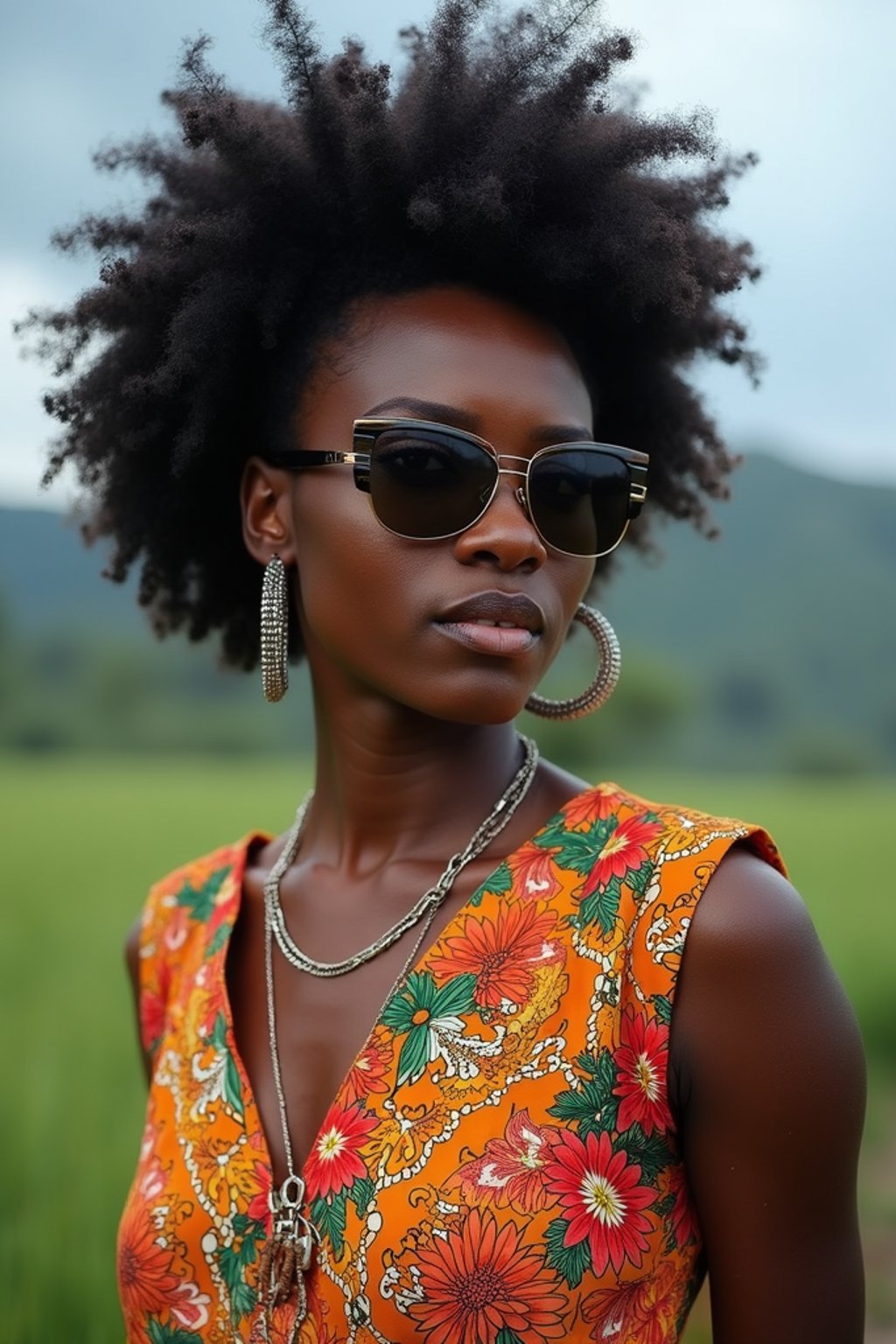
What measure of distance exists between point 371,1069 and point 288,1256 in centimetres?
32

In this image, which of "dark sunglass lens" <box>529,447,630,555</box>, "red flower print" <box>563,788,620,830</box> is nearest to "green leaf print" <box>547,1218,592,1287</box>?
"red flower print" <box>563,788,620,830</box>

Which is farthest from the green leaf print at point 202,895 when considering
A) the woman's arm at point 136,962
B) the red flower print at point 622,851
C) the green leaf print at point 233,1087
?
the red flower print at point 622,851

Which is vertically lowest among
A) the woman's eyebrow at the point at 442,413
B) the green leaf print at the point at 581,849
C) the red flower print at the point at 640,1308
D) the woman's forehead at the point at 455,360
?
the red flower print at the point at 640,1308

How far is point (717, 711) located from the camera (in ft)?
351

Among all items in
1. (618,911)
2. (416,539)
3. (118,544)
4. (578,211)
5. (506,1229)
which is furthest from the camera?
(118,544)

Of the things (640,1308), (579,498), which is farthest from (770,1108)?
(579,498)

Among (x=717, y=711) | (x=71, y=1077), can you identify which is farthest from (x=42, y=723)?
(x=71, y=1077)

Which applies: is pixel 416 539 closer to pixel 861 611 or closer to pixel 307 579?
pixel 307 579

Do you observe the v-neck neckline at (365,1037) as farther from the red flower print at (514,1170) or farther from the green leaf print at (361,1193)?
the red flower print at (514,1170)

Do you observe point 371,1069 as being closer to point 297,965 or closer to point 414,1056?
point 414,1056

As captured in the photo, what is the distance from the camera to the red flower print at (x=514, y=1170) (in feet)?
6.89

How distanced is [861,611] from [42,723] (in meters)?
54.6

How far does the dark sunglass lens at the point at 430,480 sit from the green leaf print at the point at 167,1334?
4.68 feet

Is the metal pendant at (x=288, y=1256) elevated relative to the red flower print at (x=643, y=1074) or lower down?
lower down
